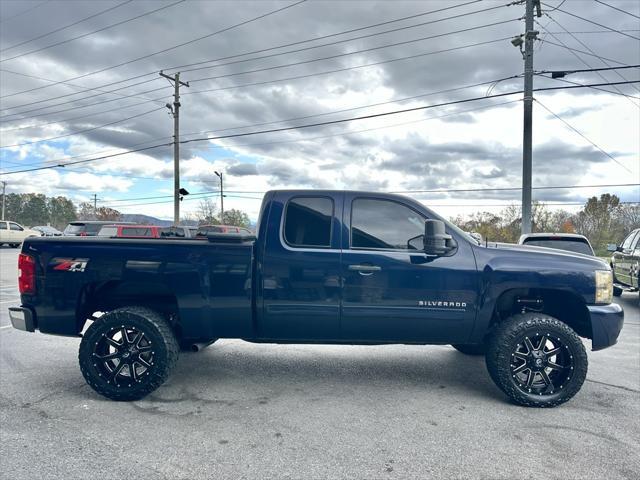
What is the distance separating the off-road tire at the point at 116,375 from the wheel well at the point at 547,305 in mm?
3221

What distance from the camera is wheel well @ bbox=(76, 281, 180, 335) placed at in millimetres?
4152

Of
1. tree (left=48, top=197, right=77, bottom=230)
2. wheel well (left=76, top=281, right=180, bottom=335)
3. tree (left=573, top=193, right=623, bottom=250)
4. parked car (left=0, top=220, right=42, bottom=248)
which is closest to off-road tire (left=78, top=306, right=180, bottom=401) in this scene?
wheel well (left=76, top=281, right=180, bottom=335)

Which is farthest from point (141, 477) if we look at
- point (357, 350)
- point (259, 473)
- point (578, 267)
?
point (578, 267)

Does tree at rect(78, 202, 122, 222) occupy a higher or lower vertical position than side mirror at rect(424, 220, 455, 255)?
higher

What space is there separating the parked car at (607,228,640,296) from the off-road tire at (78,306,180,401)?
10249 mm

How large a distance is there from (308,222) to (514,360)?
231cm

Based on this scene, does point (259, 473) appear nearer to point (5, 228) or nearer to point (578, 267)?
point (578, 267)

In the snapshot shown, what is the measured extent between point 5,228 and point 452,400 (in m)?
35.5

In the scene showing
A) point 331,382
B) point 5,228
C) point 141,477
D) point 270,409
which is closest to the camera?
point 141,477

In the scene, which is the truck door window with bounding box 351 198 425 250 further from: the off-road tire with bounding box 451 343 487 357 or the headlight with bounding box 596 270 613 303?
the off-road tire with bounding box 451 343 487 357

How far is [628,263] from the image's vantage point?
10.3 m

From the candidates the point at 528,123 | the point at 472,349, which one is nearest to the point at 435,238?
the point at 472,349

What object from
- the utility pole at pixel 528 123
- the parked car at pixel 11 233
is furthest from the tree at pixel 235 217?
the utility pole at pixel 528 123

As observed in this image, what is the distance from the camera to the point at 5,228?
30609 millimetres
